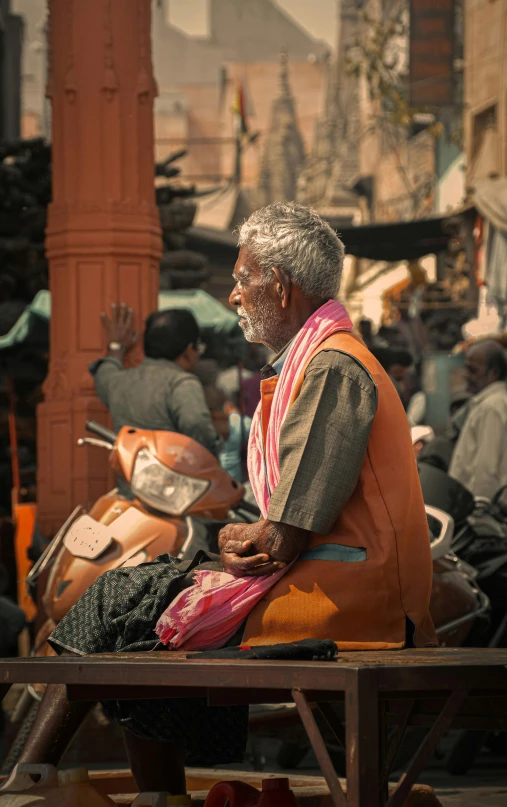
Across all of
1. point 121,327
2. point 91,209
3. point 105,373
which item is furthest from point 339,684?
point 91,209

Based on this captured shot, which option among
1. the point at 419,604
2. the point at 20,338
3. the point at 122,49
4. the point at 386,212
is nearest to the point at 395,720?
the point at 419,604

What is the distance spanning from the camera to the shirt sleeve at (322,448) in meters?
3.49

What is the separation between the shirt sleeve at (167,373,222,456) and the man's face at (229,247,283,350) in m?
3.20

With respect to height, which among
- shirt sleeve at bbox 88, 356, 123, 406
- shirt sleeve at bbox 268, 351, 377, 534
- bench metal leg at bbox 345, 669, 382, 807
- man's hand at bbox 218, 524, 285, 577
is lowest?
shirt sleeve at bbox 88, 356, 123, 406

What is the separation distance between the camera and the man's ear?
3.81 metres

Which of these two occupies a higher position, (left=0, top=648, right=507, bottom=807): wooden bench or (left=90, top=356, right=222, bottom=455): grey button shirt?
(left=0, top=648, right=507, bottom=807): wooden bench

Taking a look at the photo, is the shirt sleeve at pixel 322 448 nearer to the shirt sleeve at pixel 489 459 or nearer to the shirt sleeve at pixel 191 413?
the shirt sleeve at pixel 191 413

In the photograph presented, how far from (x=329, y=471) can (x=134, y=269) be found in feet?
17.1

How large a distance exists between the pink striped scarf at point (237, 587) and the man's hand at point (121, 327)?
4.62 metres

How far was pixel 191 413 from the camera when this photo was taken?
279 inches

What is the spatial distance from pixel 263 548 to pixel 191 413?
11.6ft

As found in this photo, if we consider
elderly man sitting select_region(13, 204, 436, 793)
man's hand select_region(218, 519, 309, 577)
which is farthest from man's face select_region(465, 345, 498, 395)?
man's hand select_region(218, 519, 309, 577)

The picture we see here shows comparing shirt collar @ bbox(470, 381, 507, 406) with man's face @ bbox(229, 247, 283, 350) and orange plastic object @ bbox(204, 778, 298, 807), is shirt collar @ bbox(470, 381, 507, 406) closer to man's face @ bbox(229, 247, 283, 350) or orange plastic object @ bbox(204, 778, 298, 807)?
man's face @ bbox(229, 247, 283, 350)

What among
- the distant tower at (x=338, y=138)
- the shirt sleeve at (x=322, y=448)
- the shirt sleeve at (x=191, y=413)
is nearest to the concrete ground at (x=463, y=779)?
the shirt sleeve at (x=191, y=413)
